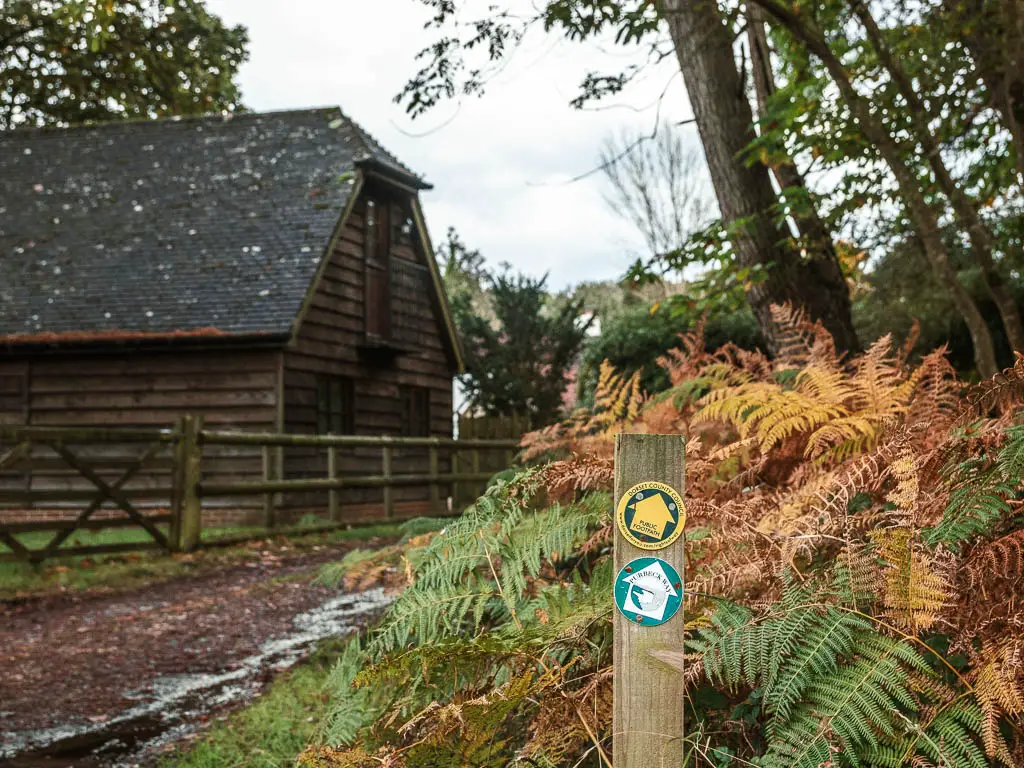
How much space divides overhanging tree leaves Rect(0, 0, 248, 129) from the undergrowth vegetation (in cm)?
2077

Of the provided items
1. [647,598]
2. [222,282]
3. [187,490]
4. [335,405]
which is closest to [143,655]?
[187,490]

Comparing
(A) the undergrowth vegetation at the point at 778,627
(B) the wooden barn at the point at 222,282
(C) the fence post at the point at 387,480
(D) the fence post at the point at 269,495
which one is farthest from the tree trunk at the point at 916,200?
(C) the fence post at the point at 387,480

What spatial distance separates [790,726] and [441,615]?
112 centimetres

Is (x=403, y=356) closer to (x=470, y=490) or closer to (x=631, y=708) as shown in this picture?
(x=470, y=490)

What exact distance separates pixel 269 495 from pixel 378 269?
6384 mm

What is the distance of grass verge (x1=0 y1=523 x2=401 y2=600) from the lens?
347 inches

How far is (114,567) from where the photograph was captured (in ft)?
32.0

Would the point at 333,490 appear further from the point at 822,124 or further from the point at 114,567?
the point at 822,124

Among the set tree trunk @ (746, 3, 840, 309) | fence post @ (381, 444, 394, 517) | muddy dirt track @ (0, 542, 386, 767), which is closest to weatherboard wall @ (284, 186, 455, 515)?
fence post @ (381, 444, 394, 517)

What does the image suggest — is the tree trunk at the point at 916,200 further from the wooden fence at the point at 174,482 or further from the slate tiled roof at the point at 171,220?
the slate tiled roof at the point at 171,220

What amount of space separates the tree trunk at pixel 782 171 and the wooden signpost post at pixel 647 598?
5292 mm

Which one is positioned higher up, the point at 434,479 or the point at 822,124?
the point at 822,124

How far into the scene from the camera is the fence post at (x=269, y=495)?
1362cm

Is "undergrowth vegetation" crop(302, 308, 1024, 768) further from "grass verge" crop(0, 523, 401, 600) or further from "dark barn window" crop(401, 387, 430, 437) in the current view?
"dark barn window" crop(401, 387, 430, 437)
